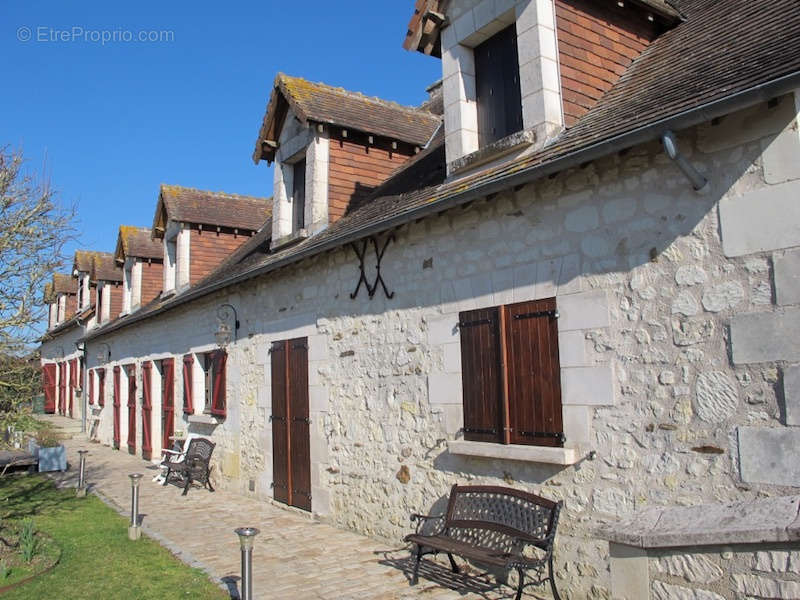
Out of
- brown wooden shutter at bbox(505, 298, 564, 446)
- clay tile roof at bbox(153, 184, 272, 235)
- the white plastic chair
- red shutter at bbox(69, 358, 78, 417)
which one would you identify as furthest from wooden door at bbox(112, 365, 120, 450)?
brown wooden shutter at bbox(505, 298, 564, 446)

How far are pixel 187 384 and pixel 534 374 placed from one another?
815 centimetres

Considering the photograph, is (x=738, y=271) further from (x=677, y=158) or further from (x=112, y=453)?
(x=112, y=453)

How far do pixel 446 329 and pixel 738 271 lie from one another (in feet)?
8.39

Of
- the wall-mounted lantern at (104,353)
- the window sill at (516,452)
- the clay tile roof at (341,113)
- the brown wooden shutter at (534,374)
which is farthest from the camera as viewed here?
the wall-mounted lantern at (104,353)

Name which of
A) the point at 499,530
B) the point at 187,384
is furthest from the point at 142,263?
the point at 499,530

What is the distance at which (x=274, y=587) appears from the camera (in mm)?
5188

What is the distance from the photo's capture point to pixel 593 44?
5.66 m

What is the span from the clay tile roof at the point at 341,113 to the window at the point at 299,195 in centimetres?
64

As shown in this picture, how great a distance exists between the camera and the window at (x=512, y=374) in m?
4.70

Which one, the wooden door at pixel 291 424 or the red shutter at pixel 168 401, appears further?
the red shutter at pixel 168 401

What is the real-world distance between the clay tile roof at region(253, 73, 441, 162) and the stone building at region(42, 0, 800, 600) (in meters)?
0.06

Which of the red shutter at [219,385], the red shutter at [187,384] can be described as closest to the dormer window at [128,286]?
the red shutter at [187,384]

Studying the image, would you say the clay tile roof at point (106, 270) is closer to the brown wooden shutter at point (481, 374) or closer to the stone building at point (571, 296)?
the stone building at point (571, 296)

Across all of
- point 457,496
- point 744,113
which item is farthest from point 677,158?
point 457,496
